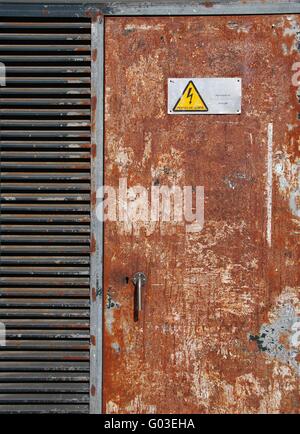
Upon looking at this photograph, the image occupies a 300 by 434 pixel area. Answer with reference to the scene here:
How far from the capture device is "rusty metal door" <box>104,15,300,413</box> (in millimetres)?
2488

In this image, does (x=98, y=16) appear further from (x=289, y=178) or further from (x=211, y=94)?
(x=289, y=178)

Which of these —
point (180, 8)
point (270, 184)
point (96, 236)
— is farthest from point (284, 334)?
point (180, 8)

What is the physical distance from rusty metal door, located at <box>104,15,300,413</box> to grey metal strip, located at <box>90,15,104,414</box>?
0.04 metres

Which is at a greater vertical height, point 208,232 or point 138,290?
point 208,232

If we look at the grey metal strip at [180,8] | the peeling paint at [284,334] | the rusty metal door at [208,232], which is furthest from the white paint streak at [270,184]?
the grey metal strip at [180,8]

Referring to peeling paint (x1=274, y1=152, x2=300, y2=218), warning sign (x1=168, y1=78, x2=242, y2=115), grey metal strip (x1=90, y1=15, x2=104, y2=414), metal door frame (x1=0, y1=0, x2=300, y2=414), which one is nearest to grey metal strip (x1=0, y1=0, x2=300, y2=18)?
metal door frame (x1=0, y1=0, x2=300, y2=414)

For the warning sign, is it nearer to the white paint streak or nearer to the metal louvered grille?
the white paint streak

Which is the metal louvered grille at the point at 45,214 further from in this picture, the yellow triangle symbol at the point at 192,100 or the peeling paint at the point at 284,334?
the peeling paint at the point at 284,334

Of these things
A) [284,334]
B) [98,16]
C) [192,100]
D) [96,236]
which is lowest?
[284,334]

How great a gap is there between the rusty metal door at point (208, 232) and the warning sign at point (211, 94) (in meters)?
0.04

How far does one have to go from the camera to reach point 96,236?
8.31 ft

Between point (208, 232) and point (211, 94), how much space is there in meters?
0.72

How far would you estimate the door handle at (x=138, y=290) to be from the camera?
2482mm

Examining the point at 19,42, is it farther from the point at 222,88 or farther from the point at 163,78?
the point at 222,88
